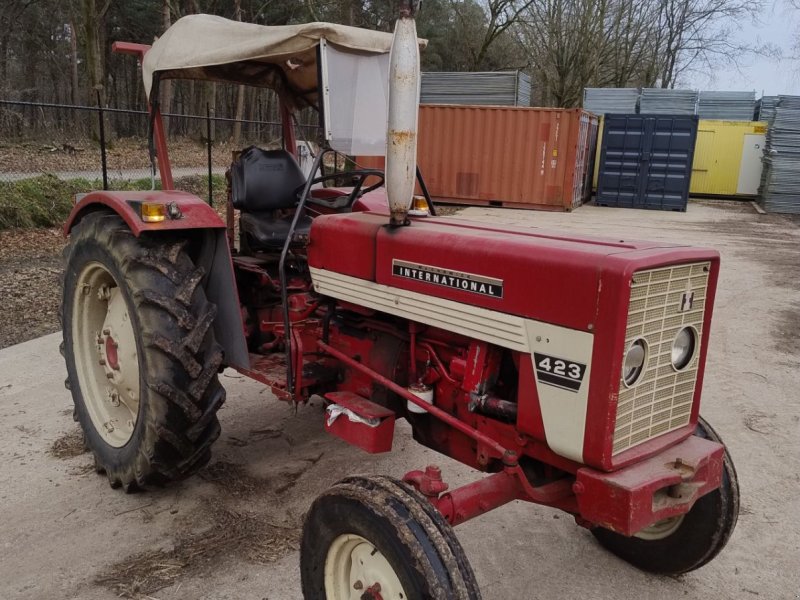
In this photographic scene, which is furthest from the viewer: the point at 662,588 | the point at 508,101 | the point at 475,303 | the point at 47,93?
the point at 47,93

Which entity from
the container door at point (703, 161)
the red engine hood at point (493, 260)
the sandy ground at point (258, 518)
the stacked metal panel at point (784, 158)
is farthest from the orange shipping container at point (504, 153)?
the red engine hood at point (493, 260)

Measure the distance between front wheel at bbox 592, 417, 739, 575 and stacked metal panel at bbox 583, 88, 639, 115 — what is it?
67.7 feet

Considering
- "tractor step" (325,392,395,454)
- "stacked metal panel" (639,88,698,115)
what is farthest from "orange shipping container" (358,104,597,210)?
"tractor step" (325,392,395,454)

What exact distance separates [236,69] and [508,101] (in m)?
17.0

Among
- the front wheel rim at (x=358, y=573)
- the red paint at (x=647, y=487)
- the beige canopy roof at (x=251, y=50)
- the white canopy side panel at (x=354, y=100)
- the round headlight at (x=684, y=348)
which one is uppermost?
the beige canopy roof at (x=251, y=50)

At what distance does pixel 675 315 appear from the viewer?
222 cm

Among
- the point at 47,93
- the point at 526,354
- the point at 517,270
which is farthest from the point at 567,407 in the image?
the point at 47,93

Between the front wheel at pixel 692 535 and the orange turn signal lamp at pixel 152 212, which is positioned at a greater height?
the orange turn signal lamp at pixel 152 212

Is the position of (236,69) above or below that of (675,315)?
above

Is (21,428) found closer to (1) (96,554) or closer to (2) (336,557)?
(1) (96,554)

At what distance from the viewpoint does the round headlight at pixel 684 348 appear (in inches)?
89.9

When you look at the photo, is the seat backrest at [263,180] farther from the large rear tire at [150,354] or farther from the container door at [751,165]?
the container door at [751,165]

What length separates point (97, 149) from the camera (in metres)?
15.9

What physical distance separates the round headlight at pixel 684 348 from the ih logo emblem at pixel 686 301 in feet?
0.25
